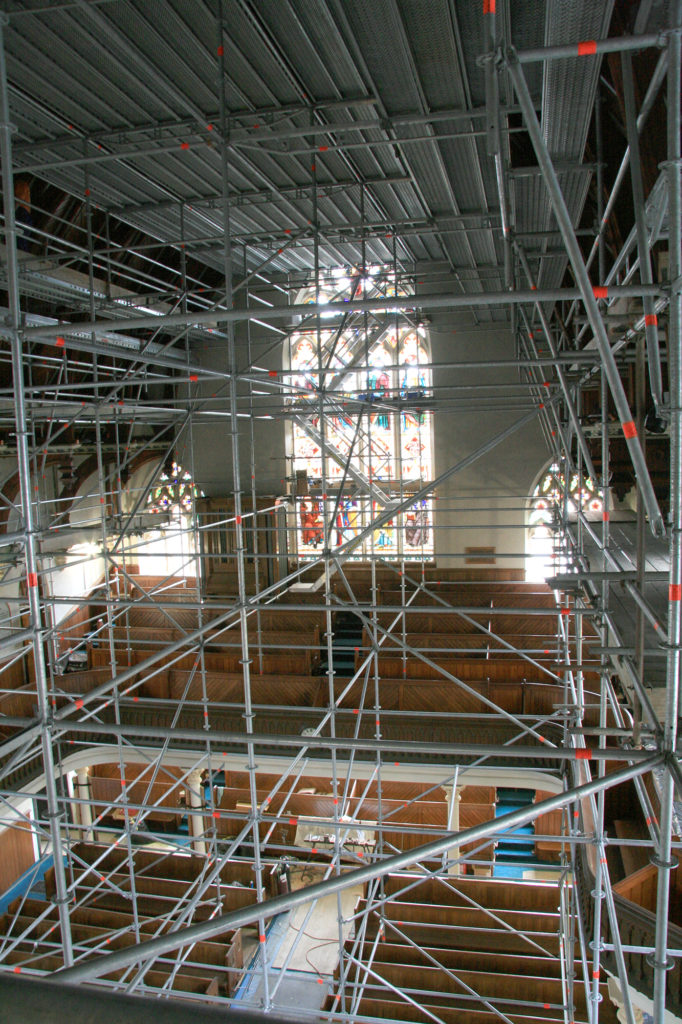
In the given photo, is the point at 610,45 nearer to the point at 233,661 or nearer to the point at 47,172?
the point at 47,172

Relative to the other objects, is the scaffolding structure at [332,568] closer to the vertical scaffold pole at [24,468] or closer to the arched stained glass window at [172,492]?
the vertical scaffold pole at [24,468]

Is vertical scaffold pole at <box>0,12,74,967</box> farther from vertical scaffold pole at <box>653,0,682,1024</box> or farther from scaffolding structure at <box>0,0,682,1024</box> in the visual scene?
vertical scaffold pole at <box>653,0,682,1024</box>

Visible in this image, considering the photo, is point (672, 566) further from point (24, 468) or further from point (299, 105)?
point (299, 105)

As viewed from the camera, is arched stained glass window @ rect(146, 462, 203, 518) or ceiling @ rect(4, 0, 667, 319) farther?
arched stained glass window @ rect(146, 462, 203, 518)

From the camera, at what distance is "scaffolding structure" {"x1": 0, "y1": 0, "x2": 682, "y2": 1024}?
3.05 m

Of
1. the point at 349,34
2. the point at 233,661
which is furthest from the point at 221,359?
the point at 349,34

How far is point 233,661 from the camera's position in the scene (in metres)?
9.31

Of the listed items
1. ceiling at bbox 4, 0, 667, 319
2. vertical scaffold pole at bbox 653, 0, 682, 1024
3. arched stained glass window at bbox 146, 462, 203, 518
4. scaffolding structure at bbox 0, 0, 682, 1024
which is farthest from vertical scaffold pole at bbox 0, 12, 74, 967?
arched stained glass window at bbox 146, 462, 203, 518

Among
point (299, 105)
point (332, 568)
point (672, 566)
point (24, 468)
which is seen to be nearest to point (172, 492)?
point (332, 568)

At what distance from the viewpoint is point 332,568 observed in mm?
8867

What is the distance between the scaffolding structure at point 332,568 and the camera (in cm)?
305

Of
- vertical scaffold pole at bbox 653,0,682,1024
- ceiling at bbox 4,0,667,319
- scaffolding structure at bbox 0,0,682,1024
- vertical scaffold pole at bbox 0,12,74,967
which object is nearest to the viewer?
vertical scaffold pole at bbox 653,0,682,1024

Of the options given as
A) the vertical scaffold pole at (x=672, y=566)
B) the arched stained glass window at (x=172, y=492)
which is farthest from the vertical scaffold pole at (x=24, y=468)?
the arched stained glass window at (x=172, y=492)

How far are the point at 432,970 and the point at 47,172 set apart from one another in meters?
7.55
